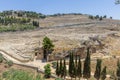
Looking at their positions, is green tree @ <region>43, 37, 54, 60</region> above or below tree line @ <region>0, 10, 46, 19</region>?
above

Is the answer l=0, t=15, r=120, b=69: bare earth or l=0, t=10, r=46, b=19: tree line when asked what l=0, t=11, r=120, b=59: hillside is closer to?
l=0, t=15, r=120, b=69: bare earth

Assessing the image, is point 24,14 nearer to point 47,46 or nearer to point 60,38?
point 60,38

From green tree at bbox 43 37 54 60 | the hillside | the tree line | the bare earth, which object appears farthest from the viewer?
the tree line

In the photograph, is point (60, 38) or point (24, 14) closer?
point (60, 38)

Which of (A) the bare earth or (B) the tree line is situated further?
(B) the tree line

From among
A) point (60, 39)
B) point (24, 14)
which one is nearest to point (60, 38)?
point (60, 39)

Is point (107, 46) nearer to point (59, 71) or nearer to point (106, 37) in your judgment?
point (106, 37)

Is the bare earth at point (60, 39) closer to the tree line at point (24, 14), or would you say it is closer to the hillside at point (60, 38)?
the hillside at point (60, 38)

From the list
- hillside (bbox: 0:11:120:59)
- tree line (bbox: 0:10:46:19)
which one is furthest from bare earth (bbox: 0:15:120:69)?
tree line (bbox: 0:10:46:19)

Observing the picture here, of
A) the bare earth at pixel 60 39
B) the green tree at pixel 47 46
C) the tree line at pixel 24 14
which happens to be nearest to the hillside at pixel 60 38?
the bare earth at pixel 60 39

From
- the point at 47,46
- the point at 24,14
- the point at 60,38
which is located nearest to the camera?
the point at 47,46

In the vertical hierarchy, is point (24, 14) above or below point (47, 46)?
below

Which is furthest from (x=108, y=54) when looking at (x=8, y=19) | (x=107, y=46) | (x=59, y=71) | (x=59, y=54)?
(x=8, y=19)

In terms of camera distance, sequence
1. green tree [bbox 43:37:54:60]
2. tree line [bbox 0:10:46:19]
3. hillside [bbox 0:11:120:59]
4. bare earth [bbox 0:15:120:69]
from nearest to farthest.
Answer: green tree [bbox 43:37:54:60] → bare earth [bbox 0:15:120:69] → hillside [bbox 0:11:120:59] → tree line [bbox 0:10:46:19]
